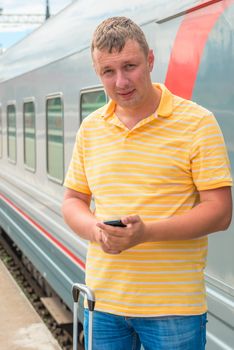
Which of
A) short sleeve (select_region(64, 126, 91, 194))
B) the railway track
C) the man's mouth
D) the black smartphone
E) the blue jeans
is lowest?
the railway track

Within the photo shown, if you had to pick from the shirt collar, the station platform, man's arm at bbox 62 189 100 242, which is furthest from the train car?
man's arm at bbox 62 189 100 242

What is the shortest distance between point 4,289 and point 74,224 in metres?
4.60

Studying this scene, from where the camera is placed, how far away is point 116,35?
1.82 meters

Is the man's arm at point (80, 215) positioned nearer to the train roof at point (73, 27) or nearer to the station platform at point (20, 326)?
the train roof at point (73, 27)

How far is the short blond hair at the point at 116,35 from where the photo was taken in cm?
182

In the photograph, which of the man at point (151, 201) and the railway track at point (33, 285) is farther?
the railway track at point (33, 285)

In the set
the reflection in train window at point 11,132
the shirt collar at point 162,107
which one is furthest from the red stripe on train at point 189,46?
the reflection in train window at point 11,132

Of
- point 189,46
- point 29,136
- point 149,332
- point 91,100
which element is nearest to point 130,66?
point 149,332

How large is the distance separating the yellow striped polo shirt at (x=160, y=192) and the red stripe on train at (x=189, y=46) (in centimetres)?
84

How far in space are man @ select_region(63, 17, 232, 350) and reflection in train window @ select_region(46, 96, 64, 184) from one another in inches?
130

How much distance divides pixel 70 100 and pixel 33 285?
314 cm

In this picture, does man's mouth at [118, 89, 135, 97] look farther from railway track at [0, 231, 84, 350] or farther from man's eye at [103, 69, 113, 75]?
railway track at [0, 231, 84, 350]

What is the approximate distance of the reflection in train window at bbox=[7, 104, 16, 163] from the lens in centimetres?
781

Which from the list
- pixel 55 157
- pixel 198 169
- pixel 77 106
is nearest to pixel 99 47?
pixel 198 169
